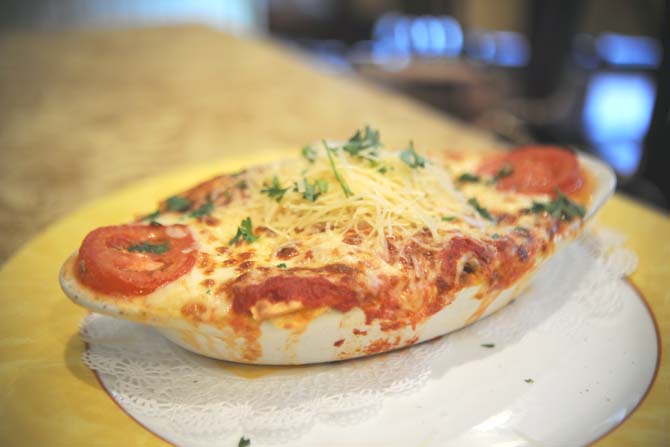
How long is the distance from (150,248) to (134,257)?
0.05 meters

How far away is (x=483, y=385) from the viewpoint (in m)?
1.45

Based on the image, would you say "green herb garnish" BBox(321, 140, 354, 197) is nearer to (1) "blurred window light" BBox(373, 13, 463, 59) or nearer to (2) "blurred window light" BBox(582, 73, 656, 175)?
(2) "blurred window light" BBox(582, 73, 656, 175)

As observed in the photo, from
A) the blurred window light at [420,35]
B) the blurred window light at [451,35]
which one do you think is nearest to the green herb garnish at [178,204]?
the blurred window light at [451,35]

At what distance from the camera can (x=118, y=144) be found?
3.29 metres

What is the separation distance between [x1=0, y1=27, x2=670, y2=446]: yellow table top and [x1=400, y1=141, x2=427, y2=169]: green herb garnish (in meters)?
0.80

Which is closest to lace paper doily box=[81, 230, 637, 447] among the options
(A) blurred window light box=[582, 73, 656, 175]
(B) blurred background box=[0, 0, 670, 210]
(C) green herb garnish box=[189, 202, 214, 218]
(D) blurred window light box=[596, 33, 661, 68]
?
(C) green herb garnish box=[189, 202, 214, 218]

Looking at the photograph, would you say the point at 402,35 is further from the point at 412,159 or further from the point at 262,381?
the point at 262,381

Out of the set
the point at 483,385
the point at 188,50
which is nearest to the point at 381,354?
the point at 483,385

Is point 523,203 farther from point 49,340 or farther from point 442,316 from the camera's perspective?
point 49,340

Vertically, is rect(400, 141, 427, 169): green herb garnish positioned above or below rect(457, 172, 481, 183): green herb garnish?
above

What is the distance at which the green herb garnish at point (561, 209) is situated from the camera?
1678 mm

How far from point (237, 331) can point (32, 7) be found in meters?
9.35

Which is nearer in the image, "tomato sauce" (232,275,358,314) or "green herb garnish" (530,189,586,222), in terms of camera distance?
"tomato sauce" (232,275,358,314)

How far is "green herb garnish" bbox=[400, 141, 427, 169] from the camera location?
5.54ft
